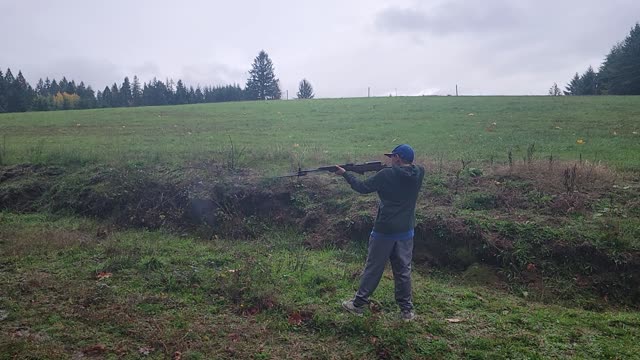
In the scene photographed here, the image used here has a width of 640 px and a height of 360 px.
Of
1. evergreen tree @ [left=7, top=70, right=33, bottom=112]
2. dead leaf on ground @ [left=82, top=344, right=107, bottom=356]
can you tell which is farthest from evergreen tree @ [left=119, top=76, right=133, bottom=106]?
dead leaf on ground @ [left=82, top=344, right=107, bottom=356]

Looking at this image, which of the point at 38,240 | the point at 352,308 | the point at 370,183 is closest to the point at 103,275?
the point at 38,240

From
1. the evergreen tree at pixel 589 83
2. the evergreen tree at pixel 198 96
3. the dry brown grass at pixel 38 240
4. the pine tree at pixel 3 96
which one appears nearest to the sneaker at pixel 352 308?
the dry brown grass at pixel 38 240

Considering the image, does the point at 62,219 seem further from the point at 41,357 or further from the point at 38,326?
the point at 41,357

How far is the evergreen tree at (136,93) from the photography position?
2756 inches

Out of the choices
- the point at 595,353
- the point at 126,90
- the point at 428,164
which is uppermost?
the point at 126,90

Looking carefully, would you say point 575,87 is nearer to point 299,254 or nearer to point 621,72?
point 621,72

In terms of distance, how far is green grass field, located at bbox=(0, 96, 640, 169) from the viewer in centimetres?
1395

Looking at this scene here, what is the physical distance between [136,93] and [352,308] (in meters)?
76.4

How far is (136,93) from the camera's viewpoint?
246 feet

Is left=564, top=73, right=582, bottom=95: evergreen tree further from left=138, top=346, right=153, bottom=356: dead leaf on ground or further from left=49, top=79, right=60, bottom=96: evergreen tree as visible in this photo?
left=49, top=79, right=60, bottom=96: evergreen tree

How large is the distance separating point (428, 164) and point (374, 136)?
21.9 ft

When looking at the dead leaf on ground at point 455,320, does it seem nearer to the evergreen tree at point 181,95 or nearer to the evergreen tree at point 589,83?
the evergreen tree at point 589,83

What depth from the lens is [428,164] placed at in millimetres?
12312

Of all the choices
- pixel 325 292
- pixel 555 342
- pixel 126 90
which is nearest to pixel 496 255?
pixel 555 342
